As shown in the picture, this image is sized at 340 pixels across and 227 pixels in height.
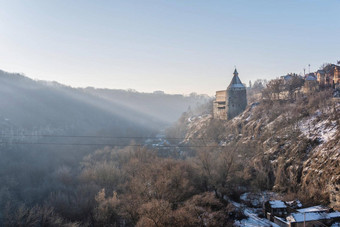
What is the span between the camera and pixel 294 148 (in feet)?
96.3

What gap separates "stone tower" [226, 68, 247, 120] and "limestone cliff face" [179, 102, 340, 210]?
21.3 feet

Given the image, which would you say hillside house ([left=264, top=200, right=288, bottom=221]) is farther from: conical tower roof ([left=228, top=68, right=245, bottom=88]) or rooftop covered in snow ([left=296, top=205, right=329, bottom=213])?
conical tower roof ([left=228, top=68, right=245, bottom=88])

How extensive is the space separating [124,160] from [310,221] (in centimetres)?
3112

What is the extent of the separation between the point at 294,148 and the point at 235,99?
22.2 metres

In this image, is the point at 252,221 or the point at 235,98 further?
the point at 235,98

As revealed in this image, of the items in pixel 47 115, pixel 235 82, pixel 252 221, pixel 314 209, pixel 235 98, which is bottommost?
pixel 252 221

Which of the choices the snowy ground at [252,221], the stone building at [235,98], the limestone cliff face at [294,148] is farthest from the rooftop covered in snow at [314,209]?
the stone building at [235,98]

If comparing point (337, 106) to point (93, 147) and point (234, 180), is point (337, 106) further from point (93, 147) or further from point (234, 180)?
point (93, 147)

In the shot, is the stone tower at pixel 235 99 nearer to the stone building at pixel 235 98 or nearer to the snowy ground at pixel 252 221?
Result: the stone building at pixel 235 98

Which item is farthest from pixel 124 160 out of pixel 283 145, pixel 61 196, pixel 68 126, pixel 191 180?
pixel 68 126

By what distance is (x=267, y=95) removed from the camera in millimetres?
47219

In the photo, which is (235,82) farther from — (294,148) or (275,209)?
(275,209)

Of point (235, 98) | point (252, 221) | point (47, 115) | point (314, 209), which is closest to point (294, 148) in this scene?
point (314, 209)

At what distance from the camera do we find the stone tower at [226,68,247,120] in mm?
50503
